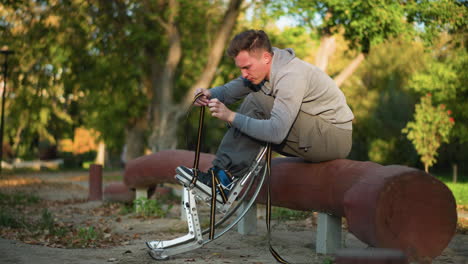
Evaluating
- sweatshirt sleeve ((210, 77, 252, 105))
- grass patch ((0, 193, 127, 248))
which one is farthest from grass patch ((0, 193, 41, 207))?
sweatshirt sleeve ((210, 77, 252, 105))

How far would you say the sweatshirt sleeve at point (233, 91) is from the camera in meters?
5.27

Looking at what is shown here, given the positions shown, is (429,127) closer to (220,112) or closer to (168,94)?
(168,94)

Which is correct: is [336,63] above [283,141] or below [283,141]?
above

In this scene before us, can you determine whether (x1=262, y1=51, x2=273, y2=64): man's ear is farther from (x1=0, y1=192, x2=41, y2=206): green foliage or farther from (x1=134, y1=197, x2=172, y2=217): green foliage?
(x1=0, y1=192, x2=41, y2=206): green foliage

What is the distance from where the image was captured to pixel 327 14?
52.7 ft

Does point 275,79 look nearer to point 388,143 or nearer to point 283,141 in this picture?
point 283,141

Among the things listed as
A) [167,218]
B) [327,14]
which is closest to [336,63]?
[327,14]

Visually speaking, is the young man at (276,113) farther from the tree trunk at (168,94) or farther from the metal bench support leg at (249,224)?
the tree trunk at (168,94)

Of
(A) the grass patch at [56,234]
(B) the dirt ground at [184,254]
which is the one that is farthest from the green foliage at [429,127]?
(A) the grass patch at [56,234]

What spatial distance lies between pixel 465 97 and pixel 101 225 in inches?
642

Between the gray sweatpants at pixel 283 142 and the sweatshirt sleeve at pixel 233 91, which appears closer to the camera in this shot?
the gray sweatpants at pixel 283 142

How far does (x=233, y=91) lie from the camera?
5312 mm

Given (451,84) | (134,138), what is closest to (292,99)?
(451,84)

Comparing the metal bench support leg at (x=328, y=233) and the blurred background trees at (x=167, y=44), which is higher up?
the blurred background trees at (x=167, y=44)
